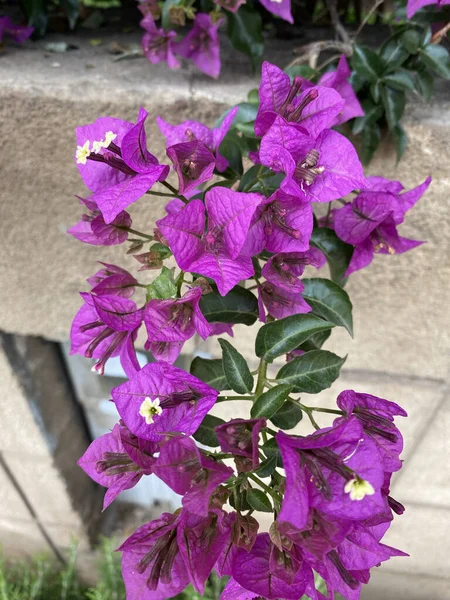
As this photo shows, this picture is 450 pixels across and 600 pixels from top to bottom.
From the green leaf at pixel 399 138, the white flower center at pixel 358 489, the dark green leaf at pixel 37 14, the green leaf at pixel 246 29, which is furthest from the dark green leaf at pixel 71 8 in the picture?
the white flower center at pixel 358 489

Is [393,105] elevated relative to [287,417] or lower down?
elevated

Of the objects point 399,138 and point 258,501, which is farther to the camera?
point 399,138

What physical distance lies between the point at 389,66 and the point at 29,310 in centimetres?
59

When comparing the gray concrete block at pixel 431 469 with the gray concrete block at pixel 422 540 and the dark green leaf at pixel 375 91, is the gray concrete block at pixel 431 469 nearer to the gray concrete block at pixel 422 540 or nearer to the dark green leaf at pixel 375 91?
the gray concrete block at pixel 422 540

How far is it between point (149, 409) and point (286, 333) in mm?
121

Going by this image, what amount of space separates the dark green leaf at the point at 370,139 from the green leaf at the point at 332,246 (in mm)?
126

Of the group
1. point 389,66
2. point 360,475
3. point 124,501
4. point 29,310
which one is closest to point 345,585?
point 360,475

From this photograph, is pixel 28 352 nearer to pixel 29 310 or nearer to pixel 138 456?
pixel 29 310

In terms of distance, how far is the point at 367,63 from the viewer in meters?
0.53

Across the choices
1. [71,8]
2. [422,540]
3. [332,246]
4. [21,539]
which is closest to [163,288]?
[332,246]

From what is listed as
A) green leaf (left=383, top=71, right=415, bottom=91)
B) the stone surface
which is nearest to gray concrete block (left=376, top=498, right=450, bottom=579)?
the stone surface

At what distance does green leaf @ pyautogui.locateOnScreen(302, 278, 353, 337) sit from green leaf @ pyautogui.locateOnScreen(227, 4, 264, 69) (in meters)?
0.30

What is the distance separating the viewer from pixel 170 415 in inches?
14.0

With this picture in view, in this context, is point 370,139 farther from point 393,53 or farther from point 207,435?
point 207,435
